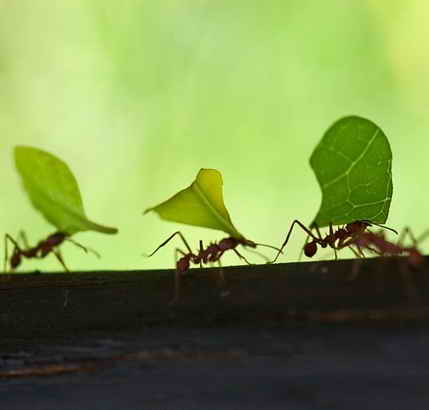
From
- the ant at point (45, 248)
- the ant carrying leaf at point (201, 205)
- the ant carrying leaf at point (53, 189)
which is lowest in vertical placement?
the ant carrying leaf at point (201, 205)

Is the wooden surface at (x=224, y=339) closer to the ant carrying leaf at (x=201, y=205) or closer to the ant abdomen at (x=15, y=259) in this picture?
the ant carrying leaf at (x=201, y=205)

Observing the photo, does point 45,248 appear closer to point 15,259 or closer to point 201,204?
point 15,259

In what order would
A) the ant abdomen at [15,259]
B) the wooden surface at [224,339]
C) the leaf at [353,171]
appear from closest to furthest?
1. the wooden surface at [224,339]
2. the leaf at [353,171]
3. the ant abdomen at [15,259]

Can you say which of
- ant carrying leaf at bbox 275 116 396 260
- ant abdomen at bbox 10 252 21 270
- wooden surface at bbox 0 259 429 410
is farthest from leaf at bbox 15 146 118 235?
ant abdomen at bbox 10 252 21 270

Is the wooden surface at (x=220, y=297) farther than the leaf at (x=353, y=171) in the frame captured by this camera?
No

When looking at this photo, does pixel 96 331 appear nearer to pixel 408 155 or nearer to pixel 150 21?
pixel 408 155

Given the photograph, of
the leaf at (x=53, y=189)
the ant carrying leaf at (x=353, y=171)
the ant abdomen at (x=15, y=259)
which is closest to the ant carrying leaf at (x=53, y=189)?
the leaf at (x=53, y=189)

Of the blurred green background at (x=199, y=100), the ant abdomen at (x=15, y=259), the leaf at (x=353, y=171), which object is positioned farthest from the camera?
the blurred green background at (x=199, y=100)
